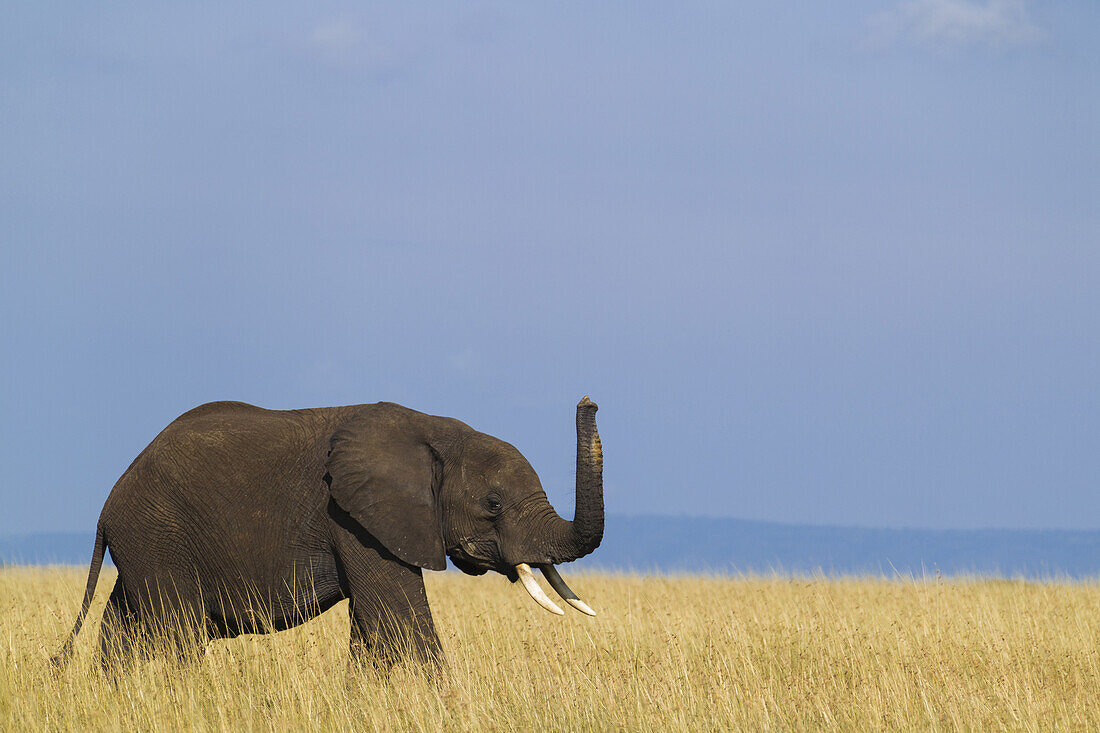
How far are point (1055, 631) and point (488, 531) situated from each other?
7.74m

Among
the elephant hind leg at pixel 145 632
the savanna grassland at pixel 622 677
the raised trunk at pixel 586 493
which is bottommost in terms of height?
the savanna grassland at pixel 622 677

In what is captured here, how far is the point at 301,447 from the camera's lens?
10250 mm

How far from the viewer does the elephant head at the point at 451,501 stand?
31.9 feet

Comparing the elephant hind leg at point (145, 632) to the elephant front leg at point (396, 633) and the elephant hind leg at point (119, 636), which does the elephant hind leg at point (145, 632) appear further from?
the elephant front leg at point (396, 633)

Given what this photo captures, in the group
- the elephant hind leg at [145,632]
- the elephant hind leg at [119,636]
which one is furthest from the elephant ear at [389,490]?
the elephant hind leg at [119,636]

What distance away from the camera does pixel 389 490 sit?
385 inches

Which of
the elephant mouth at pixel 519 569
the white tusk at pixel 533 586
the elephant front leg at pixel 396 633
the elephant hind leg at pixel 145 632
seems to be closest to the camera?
the elephant front leg at pixel 396 633

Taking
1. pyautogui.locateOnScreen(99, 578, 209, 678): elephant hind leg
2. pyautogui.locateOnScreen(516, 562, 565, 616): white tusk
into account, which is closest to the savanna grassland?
pyautogui.locateOnScreen(99, 578, 209, 678): elephant hind leg

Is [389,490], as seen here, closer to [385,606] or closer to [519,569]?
[385,606]

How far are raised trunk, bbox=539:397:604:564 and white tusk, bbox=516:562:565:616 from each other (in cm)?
39

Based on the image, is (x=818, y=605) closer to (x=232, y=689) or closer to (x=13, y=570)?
(x=232, y=689)

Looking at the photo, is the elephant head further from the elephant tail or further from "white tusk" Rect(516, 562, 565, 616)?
the elephant tail

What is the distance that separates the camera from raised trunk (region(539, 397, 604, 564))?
9.10 meters

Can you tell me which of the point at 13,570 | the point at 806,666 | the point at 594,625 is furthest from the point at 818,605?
the point at 13,570
